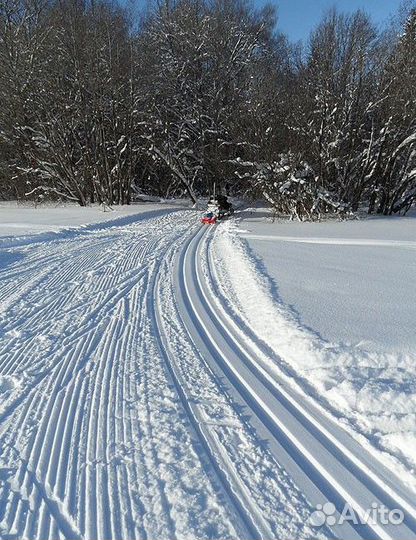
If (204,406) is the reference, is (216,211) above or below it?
above

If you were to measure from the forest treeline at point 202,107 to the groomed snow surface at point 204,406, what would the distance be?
42.5ft

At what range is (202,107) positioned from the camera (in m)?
29.0

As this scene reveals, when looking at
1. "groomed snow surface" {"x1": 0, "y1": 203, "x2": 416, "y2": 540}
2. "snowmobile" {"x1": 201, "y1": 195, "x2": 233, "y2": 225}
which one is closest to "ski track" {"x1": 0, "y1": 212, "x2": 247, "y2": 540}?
"groomed snow surface" {"x1": 0, "y1": 203, "x2": 416, "y2": 540}

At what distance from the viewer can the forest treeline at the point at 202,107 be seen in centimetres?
1847

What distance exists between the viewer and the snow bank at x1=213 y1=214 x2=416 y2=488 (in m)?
2.98

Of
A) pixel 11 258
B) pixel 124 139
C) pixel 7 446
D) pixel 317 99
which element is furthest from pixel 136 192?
pixel 7 446

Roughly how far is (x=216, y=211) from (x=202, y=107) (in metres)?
15.4

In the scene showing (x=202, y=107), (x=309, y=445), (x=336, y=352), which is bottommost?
(x=309, y=445)

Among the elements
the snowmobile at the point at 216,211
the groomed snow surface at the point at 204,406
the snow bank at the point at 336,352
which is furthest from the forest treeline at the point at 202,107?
the groomed snow surface at the point at 204,406

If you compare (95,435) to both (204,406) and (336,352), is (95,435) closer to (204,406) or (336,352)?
(204,406)

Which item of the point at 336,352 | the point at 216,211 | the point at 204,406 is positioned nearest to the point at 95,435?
the point at 204,406

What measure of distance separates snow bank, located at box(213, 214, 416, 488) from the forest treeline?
34.7 ft

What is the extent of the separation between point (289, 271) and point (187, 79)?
2561 cm

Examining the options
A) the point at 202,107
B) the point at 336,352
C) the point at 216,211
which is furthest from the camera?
the point at 202,107
